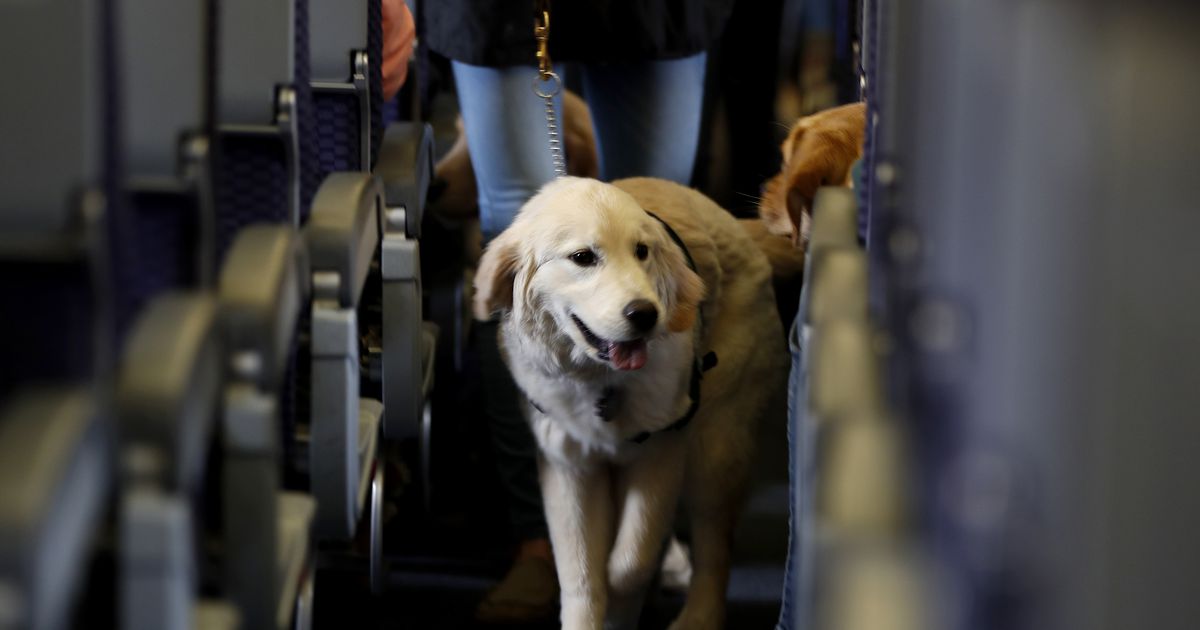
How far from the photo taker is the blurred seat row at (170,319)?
1.30 m

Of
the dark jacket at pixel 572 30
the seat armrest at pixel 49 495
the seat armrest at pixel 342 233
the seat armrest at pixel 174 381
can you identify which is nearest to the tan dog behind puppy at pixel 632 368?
the dark jacket at pixel 572 30

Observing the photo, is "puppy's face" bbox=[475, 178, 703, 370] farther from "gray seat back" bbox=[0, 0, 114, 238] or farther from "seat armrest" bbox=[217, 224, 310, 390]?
"gray seat back" bbox=[0, 0, 114, 238]

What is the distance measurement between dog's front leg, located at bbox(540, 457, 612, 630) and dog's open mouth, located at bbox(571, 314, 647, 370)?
30 centimetres

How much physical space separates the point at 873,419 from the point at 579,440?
1.50 metres

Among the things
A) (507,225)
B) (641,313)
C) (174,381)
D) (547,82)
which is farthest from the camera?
(507,225)

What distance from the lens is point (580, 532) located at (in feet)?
9.68

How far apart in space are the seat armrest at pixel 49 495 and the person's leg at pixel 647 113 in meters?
2.11

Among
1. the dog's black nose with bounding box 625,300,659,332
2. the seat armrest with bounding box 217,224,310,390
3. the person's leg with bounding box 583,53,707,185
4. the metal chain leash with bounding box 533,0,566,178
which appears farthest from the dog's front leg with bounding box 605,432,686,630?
the seat armrest with bounding box 217,224,310,390

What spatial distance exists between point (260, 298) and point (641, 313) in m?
1.06

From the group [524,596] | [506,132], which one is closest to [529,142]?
[506,132]

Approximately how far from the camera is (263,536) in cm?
168

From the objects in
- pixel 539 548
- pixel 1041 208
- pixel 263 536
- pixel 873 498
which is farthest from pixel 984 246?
pixel 539 548

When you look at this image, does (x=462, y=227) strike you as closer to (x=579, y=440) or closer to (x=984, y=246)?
(x=579, y=440)

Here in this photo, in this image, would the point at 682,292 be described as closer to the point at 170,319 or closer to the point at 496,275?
the point at 496,275
